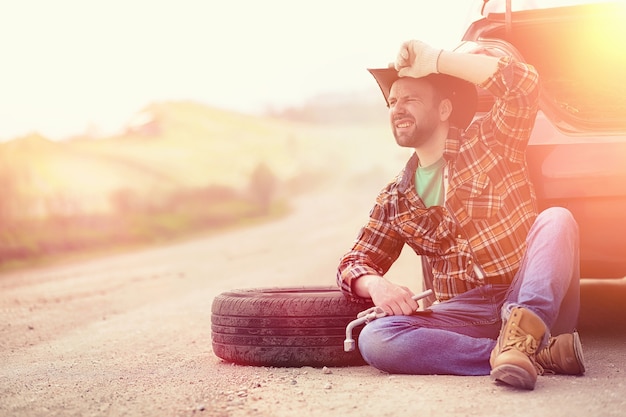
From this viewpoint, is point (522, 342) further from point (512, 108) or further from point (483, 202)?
point (512, 108)

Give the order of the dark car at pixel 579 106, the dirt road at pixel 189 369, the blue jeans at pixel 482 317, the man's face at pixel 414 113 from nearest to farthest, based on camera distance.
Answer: the dirt road at pixel 189 369 → the blue jeans at pixel 482 317 → the man's face at pixel 414 113 → the dark car at pixel 579 106

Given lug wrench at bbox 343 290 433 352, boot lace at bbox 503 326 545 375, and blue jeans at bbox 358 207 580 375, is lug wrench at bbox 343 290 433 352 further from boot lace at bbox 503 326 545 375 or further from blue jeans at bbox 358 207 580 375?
boot lace at bbox 503 326 545 375

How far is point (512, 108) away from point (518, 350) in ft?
3.91

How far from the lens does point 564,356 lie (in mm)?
3668

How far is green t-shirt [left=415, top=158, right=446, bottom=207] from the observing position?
4102 mm

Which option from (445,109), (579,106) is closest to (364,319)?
(445,109)

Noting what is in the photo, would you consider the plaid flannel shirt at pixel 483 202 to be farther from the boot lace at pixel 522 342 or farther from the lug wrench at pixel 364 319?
the boot lace at pixel 522 342

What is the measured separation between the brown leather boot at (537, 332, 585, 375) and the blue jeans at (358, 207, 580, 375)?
81 mm

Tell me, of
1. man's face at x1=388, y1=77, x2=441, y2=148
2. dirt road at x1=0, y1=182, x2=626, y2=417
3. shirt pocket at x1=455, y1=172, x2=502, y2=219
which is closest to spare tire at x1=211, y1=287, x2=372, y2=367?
dirt road at x1=0, y1=182, x2=626, y2=417

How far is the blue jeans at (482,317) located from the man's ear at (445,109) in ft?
2.24

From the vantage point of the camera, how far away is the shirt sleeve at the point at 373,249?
4.20 meters

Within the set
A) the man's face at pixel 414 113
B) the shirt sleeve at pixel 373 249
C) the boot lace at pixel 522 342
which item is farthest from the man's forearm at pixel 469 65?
the boot lace at pixel 522 342

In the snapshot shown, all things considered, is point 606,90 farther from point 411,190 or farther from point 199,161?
point 199,161

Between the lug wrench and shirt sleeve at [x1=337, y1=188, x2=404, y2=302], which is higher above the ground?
shirt sleeve at [x1=337, y1=188, x2=404, y2=302]
